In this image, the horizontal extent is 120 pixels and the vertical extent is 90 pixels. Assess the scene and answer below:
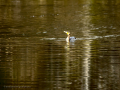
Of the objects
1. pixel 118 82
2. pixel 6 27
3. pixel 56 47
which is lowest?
pixel 118 82

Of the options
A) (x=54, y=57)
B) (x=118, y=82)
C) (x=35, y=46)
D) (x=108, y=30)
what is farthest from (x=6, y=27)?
(x=118, y=82)

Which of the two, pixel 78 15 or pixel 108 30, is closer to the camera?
pixel 108 30

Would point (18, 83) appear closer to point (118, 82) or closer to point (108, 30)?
point (118, 82)

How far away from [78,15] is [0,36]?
Answer: 13.2 metres

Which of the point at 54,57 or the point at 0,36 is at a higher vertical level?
the point at 0,36

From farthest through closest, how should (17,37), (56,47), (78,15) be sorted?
(78,15) < (17,37) < (56,47)

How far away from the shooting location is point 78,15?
113 ft

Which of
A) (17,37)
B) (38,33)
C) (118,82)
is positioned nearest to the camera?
(118,82)

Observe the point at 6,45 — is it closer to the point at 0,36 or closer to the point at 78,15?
the point at 0,36

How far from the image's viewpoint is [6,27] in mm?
26422

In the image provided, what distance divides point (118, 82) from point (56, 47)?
6.72 meters

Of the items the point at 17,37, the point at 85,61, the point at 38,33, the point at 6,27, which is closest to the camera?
the point at 85,61

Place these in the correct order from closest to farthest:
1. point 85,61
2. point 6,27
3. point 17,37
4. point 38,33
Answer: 1. point 85,61
2. point 17,37
3. point 38,33
4. point 6,27

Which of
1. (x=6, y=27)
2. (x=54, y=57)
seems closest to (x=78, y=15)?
(x=6, y=27)
